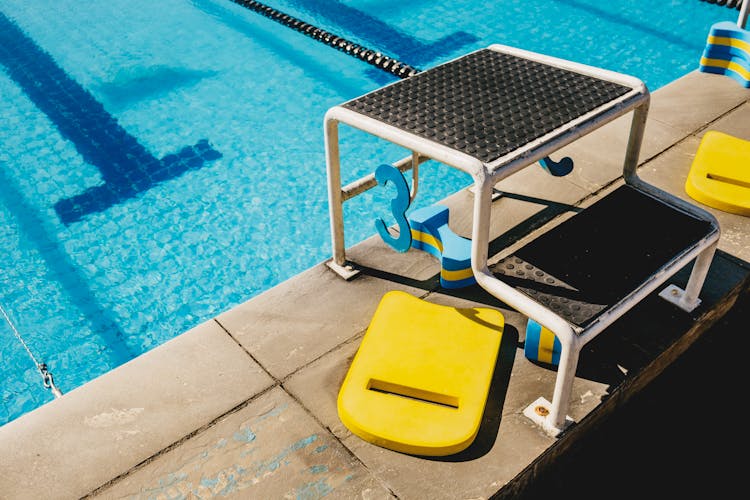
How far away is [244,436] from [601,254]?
1638 mm

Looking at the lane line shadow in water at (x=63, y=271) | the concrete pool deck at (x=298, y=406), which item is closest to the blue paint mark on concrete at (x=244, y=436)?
the concrete pool deck at (x=298, y=406)

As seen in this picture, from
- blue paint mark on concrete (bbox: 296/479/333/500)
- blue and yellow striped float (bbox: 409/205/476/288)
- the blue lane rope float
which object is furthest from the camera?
the blue lane rope float

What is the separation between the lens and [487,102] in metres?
2.83

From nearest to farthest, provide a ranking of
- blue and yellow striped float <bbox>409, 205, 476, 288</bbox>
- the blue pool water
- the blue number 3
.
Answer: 1. the blue number 3
2. blue and yellow striped float <bbox>409, 205, 476, 288</bbox>
3. the blue pool water

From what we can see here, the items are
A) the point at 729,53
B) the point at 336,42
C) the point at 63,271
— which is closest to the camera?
the point at 63,271

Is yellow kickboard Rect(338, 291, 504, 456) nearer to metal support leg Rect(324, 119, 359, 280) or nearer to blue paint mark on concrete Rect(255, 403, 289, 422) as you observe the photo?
blue paint mark on concrete Rect(255, 403, 289, 422)

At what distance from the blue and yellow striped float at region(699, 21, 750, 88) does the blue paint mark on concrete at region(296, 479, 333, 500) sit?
4.46 meters

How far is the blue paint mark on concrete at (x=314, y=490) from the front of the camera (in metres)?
2.38

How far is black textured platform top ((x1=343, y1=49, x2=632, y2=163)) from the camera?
257cm

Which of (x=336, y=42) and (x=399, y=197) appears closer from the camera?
(x=399, y=197)

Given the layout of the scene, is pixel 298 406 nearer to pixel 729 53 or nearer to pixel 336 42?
pixel 729 53

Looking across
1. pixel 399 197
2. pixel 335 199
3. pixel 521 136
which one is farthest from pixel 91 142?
pixel 521 136

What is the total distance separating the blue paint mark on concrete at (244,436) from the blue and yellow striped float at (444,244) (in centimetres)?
118

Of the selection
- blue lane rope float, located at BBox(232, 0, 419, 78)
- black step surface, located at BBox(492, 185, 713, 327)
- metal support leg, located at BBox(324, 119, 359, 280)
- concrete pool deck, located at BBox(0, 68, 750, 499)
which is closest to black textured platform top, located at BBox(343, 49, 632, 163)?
metal support leg, located at BBox(324, 119, 359, 280)
